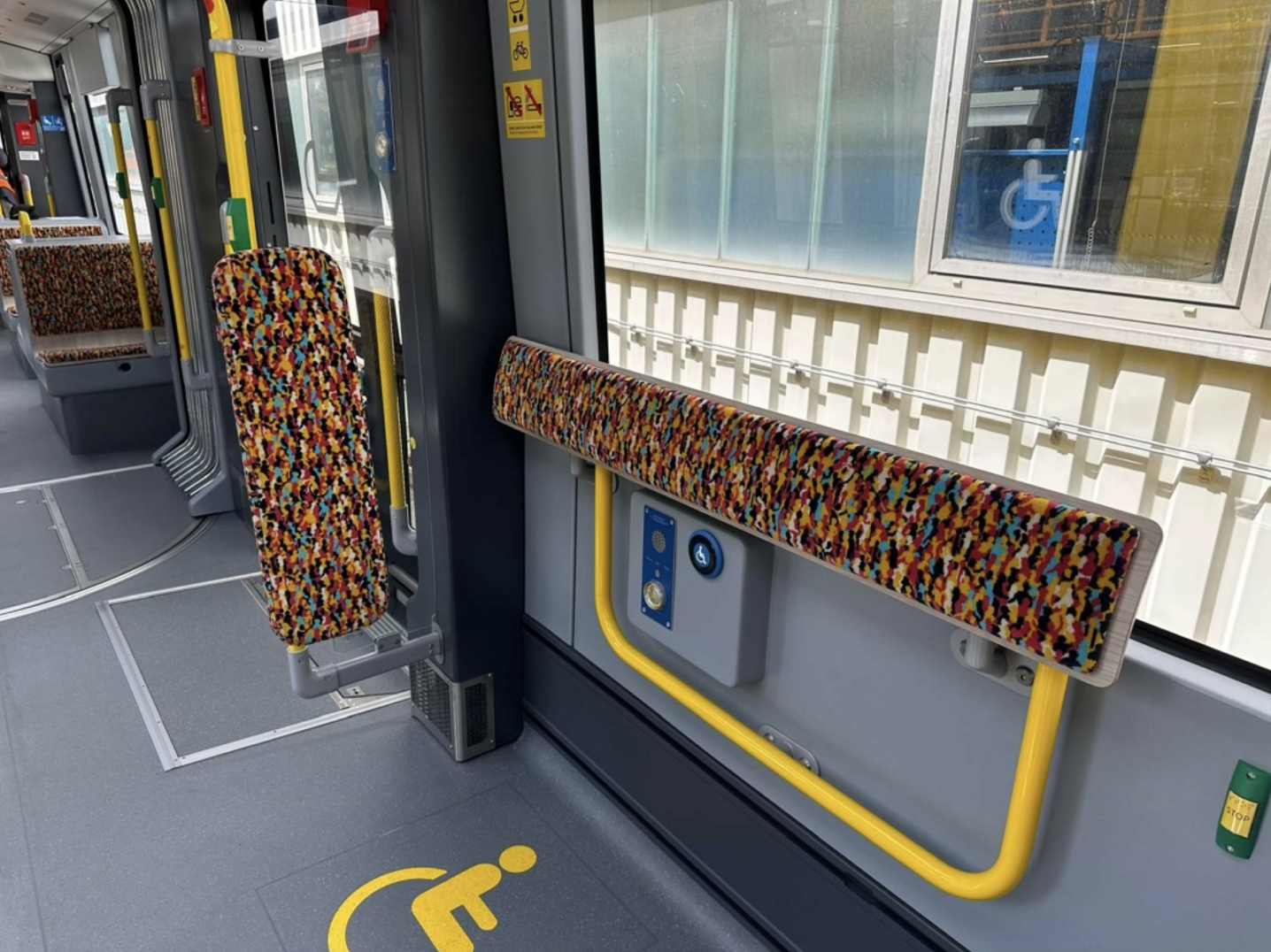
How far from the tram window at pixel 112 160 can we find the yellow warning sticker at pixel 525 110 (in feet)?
16.7

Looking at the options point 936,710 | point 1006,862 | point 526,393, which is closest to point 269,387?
point 526,393

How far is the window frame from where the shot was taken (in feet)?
3.63

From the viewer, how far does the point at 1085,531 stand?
1.18 m

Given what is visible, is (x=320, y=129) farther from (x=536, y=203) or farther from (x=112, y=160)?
(x=112, y=160)

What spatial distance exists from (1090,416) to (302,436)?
5.46 feet

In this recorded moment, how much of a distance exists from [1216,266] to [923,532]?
52cm

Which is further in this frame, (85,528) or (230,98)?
(85,528)

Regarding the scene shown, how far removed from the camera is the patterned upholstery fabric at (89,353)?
4953 mm

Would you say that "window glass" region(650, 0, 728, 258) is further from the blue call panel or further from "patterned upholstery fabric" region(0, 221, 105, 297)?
"patterned upholstery fabric" region(0, 221, 105, 297)

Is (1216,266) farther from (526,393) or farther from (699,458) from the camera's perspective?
(526,393)

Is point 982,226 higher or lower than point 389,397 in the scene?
higher

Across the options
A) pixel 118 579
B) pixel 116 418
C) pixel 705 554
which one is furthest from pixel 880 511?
pixel 116 418

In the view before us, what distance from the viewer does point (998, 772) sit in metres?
1.53

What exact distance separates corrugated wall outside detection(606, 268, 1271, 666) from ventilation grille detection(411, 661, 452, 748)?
1507 mm
